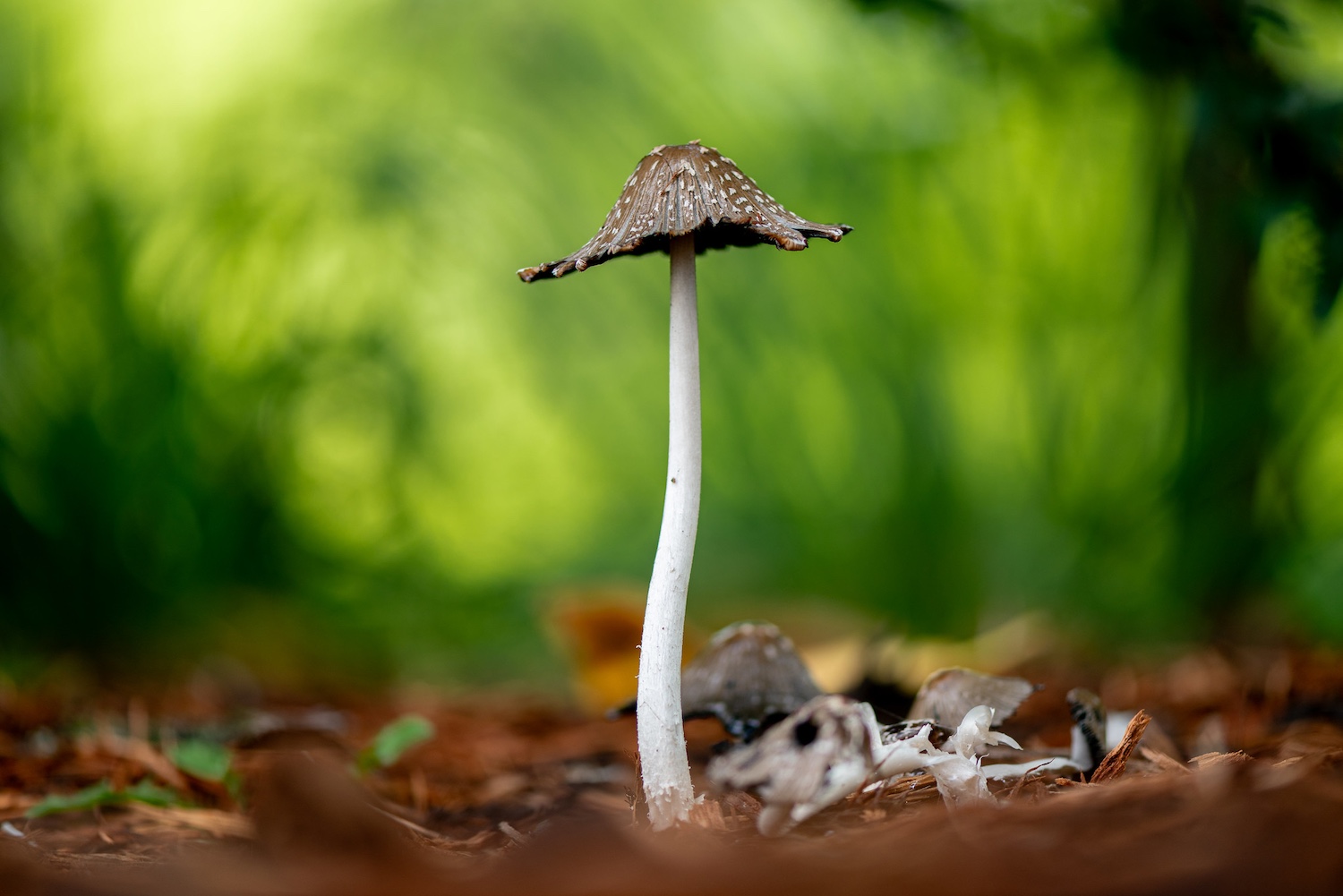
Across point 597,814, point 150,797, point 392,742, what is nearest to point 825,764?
point 597,814

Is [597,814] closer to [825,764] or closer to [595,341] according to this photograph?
[825,764]

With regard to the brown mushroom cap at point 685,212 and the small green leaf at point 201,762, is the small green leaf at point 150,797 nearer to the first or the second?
the small green leaf at point 201,762

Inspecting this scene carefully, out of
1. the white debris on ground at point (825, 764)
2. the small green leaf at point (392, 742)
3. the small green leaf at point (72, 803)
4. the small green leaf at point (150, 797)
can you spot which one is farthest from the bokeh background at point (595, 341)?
the white debris on ground at point (825, 764)

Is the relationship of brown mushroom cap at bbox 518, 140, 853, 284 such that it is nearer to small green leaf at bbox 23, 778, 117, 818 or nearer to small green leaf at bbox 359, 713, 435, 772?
small green leaf at bbox 359, 713, 435, 772

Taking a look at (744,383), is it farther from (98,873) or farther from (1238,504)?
(98,873)

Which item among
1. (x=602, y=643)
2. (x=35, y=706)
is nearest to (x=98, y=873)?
(x=602, y=643)

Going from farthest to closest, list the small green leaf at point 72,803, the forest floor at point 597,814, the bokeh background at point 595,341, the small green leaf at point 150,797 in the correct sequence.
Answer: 1. the bokeh background at point 595,341
2. the small green leaf at point 150,797
3. the small green leaf at point 72,803
4. the forest floor at point 597,814
